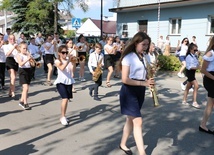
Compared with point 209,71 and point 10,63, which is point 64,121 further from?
point 10,63

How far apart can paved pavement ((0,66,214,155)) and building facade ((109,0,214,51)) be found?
478 inches

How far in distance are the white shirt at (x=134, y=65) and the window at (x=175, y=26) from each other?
18.8 meters

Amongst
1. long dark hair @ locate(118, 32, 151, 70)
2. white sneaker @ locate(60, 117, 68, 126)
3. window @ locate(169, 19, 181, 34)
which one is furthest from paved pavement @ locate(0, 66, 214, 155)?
window @ locate(169, 19, 181, 34)

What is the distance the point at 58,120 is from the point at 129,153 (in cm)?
221

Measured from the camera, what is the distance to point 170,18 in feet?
72.6

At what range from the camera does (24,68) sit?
7.10 metres

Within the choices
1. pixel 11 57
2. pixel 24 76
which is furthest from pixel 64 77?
pixel 11 57

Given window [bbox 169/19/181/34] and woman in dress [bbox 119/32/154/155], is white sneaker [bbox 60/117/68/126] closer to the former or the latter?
woman in dress [bbox 119/32/154/155]

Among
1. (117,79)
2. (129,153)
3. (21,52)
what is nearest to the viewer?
(129,153)

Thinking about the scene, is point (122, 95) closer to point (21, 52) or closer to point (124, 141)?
point (124, 141)

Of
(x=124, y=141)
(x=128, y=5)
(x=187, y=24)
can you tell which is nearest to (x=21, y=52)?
(x=124, y=141)

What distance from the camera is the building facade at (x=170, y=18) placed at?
19.6 meters

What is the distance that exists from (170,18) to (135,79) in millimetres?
19191

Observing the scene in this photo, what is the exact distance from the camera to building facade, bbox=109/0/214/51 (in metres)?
19.6
